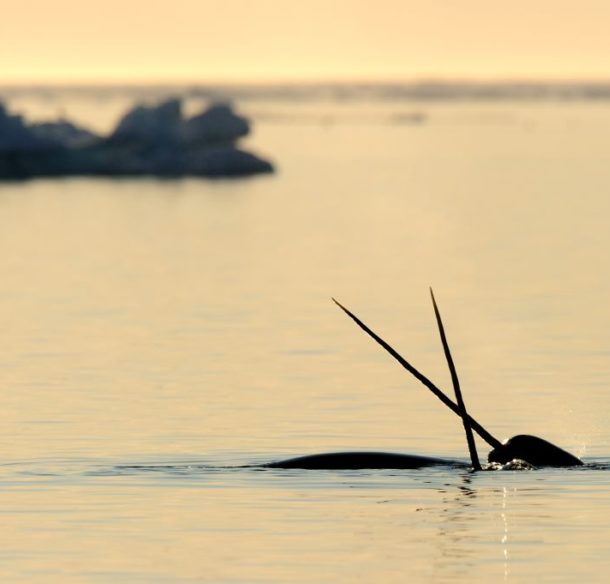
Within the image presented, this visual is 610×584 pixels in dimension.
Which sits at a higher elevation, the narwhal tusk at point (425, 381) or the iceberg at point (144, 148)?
the iceberg at point (144, 148)

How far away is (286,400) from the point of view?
27.9 meters

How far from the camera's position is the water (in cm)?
1823

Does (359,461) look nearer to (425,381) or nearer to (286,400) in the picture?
(425,381)

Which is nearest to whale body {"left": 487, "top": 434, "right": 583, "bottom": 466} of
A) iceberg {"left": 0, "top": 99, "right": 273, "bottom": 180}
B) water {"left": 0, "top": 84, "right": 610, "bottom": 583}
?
water {"left": 0, "top": 84, "right": 610, "bottom": 583}

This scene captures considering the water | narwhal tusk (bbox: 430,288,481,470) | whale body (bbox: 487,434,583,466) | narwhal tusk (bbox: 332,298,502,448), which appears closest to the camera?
the water

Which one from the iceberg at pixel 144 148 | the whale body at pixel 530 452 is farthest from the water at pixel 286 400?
the iceberg at pixel 144 148

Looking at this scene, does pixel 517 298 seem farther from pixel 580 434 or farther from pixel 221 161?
pixel 221 161

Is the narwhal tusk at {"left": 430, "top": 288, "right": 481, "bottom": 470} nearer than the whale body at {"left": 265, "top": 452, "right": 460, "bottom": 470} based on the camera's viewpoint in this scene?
Yes

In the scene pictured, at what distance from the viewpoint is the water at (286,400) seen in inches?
718

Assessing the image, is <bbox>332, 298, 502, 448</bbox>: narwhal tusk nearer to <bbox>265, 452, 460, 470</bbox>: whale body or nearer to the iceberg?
<bbox>265, 452, 460, 470</bbox>: whale body

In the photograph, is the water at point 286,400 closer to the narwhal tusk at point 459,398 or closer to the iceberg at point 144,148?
the narwhal tusk at point 459,398

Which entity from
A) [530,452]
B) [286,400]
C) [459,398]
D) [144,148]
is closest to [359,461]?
[530,452]

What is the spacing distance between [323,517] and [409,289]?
2647 centimetres

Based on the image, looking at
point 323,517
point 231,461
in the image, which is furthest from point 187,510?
point 231,461
